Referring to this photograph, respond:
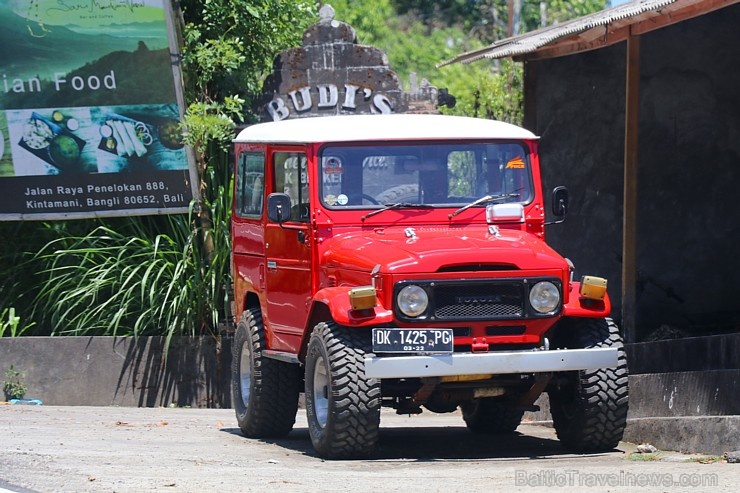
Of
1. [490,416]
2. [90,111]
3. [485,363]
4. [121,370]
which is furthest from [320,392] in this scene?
[90,111]

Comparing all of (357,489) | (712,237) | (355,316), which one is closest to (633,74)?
(712,237)

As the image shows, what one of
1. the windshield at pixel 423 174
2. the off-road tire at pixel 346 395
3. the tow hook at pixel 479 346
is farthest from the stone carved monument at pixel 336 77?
the tow hook at pixel 479 346

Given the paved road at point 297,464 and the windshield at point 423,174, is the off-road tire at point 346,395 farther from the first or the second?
the windshield at point 423,174

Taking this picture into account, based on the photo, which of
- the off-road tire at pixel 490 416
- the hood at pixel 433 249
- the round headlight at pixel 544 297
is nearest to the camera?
the hood at pixel 433 249

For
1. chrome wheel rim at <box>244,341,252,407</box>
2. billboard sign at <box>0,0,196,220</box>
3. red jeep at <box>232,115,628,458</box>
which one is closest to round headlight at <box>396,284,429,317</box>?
red jeep at <box>232,115,628,458</box>

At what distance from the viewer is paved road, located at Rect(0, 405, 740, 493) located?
7.32 metres

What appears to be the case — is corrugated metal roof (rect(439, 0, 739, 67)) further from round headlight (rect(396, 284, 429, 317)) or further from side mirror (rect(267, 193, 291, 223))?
round headlight (rect(396, 284, 429, 317))

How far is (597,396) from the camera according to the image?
8.80 meters

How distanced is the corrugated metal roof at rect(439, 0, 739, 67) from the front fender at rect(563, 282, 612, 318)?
10.4 ft

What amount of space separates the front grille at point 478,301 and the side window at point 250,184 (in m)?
2.29

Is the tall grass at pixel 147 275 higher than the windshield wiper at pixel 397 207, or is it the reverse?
the windshield wiper at pixel 397 207

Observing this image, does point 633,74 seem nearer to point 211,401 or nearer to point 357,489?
point 211,401

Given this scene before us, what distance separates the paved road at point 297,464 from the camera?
24.0 feet

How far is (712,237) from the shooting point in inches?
589
